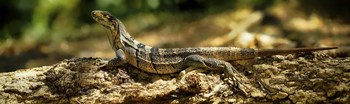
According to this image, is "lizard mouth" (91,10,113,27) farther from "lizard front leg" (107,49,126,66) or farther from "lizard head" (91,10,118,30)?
"lizard front leg" (107,49,126,66)

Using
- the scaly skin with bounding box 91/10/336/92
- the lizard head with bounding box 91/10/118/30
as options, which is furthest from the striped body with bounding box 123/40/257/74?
the lizard head with bounding box 91/10/118/30

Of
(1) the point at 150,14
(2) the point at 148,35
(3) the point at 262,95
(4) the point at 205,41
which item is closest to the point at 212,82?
(3) the point at 262,95

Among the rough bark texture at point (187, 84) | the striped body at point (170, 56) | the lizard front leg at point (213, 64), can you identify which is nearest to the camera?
the rough bark texture at point (187, 84)

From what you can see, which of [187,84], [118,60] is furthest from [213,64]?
[118,60]

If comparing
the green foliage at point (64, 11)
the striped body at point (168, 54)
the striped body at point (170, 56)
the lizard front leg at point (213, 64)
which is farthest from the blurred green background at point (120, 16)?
Answer: the lizard front leg at point (213, 64)

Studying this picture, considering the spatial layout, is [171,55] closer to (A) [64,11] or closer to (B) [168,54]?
(B) [168,54]

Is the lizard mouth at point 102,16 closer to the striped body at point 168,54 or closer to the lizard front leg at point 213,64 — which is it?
the striped body at point 168,54

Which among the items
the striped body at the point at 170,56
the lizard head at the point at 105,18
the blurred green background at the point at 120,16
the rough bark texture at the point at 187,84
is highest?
the blurred green background at the point at 120,16
